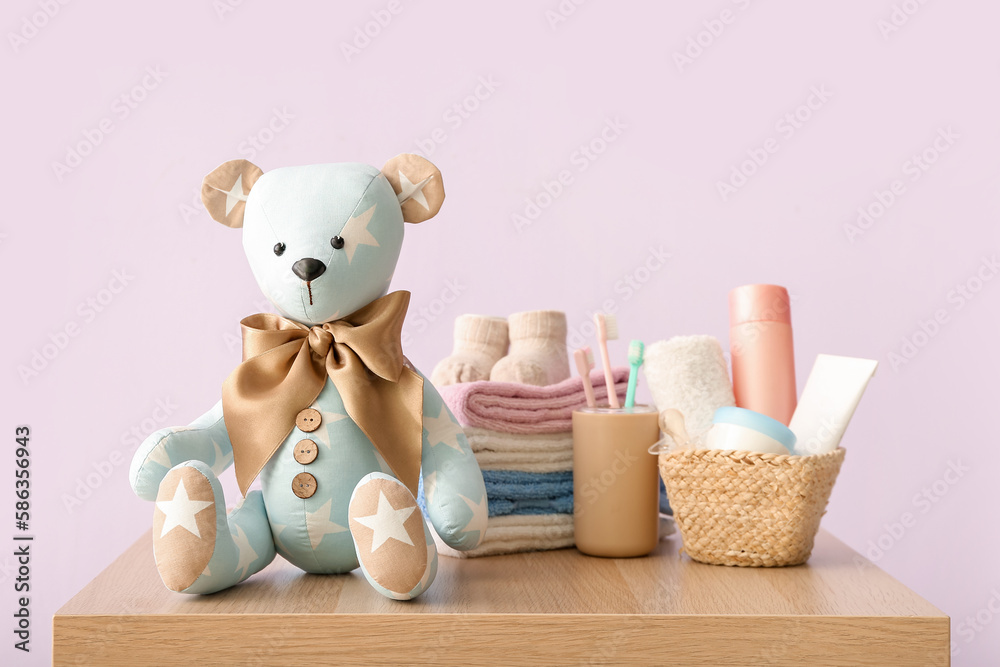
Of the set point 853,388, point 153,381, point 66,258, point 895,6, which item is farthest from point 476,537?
point 895,6

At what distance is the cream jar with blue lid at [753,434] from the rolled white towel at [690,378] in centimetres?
7

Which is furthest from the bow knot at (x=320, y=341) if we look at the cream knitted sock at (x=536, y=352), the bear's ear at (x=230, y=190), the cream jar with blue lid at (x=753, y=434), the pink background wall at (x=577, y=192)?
the pink background wall at (x=577, y=192)

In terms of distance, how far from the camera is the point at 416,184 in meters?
0.69

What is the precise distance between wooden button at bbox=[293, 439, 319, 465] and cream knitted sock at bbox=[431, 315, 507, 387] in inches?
9.3

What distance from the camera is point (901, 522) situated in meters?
1.19

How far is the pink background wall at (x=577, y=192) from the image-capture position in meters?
1.15

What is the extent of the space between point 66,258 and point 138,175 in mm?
154

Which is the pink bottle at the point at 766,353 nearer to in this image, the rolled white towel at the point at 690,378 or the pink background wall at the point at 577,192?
the rolled white towel at the point at 690,378

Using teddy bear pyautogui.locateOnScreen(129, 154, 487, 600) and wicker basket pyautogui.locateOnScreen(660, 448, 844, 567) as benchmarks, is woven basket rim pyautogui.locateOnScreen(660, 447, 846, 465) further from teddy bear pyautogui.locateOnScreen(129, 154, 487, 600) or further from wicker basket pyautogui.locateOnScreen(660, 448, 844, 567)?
teddy bear pyautogui.locateOnScreen(129, 154, 487, 600)

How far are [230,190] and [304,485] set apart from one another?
26 cm

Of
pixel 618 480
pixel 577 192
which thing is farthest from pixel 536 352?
pixel 577 192

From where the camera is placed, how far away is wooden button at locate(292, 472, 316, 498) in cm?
62

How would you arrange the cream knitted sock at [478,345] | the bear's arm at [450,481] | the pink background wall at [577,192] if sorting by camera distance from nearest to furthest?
1. the bear's arm at [450,481]
2. the cream knitted sock at [478,345]
3. the pink background wall at [577,192]

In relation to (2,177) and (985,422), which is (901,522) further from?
Answer: (2,177)
